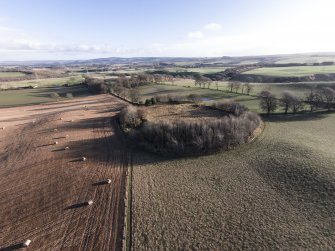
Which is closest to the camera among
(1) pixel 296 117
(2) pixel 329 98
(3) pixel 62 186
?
(3) pixel 62 186

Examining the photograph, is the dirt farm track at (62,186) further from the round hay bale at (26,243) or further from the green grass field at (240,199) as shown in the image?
the green grass field at (240,199)

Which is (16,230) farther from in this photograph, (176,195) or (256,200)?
(256,200)

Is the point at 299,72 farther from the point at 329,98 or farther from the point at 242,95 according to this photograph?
the point at 329,98

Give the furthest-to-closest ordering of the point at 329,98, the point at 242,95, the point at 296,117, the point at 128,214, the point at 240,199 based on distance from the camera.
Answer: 1. the point at 242,95
2. the point at 329,98
3. the point at 296,117
4. the point at 240,199
5. the point at 128,214

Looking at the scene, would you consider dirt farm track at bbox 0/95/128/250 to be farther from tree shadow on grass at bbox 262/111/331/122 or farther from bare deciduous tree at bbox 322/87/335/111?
bare deciduous tree at bbox 322/87/335/111

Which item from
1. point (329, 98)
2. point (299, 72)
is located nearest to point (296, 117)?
point (329, 98)

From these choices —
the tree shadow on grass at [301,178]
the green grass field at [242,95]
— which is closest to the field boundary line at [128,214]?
the tree shadow on grass at [301,178]
